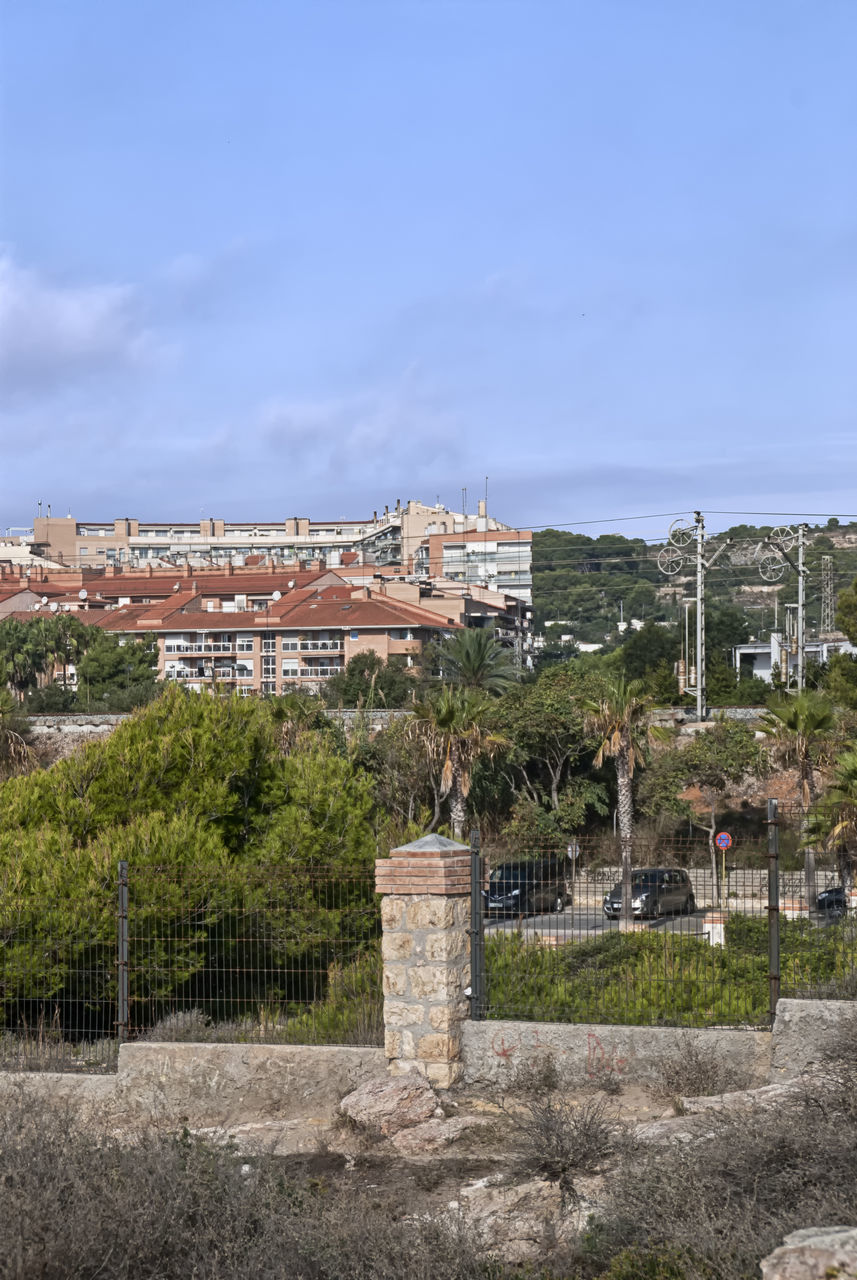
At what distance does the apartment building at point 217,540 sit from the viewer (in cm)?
14388

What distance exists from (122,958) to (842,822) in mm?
6908

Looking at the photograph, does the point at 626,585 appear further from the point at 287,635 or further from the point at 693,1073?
the point at 693,1073

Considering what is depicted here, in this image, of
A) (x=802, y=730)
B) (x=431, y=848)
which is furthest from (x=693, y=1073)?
(x=802, y=730)

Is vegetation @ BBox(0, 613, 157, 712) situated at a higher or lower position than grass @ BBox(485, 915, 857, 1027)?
higher

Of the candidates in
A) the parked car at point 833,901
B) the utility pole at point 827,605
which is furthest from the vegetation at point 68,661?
the parked car at point 833,901

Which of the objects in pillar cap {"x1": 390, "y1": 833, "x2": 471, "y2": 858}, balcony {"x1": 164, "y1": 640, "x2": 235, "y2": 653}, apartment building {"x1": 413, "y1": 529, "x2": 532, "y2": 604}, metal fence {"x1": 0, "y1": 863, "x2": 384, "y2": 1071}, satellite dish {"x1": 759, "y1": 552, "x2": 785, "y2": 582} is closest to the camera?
pillar cap {"x1": 390, "y1": 833, "x2": 471, "y2": 858}

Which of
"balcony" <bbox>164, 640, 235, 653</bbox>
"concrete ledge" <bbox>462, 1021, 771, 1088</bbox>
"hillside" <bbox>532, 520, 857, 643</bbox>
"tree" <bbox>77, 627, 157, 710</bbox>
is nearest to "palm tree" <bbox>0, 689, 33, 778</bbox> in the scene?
"tree" <bbox>77, 627, 157, 710</bbox>

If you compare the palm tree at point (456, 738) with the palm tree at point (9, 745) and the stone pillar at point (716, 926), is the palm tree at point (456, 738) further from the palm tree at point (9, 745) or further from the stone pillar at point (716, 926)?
the stone pillar at point (716, 926)

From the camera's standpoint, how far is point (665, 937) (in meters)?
10.7

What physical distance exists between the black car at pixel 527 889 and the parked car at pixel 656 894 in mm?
422

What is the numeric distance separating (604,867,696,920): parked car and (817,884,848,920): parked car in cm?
96

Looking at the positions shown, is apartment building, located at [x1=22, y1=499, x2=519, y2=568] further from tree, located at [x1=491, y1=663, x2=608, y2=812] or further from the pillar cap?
the pillar cap

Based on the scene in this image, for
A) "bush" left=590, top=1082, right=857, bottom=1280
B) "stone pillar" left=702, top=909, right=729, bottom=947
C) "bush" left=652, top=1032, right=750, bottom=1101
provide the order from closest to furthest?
"bush" left=590, top=1082, right=857, bottom=1280, "bush" left=652, top=1032, right=750, bottom=1101, "stone pillar" left=702, top=909, right=729, bottom=947

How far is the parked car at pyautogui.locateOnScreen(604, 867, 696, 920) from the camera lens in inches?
401
